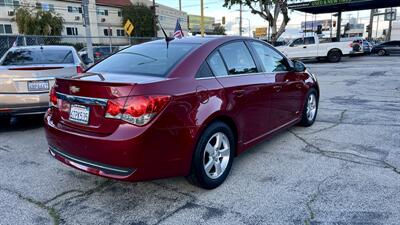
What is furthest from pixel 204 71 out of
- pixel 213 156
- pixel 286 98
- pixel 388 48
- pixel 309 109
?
pixel 388 48

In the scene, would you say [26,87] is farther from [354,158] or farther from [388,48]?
[388,48]

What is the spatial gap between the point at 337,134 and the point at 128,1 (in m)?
65.6

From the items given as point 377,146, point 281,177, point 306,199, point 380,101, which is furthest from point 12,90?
point 380,101

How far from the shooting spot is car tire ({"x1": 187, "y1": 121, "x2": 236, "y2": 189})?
134 inches

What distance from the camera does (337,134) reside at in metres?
5.68

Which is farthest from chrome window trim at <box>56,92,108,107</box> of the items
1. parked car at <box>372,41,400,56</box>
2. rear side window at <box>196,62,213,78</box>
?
parked car at <box>372,41,400,56</box>

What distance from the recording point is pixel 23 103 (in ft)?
19.0

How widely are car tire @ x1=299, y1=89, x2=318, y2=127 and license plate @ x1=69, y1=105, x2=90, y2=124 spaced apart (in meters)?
3.85

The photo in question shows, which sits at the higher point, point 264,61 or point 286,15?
point 286,15

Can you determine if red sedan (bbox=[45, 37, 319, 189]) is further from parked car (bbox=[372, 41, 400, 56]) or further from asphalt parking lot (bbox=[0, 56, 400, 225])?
parked car (bbox=[372, 41, 400, 56])

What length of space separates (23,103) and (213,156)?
386 cm

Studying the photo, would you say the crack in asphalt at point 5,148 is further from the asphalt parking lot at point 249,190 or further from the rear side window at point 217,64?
the rear side window at point 217,64

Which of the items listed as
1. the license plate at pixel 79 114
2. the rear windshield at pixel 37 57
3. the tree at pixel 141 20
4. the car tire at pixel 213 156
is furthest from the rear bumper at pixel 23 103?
the tree at pixel 141 20

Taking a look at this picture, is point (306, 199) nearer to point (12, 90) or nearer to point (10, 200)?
point (10, 200)
